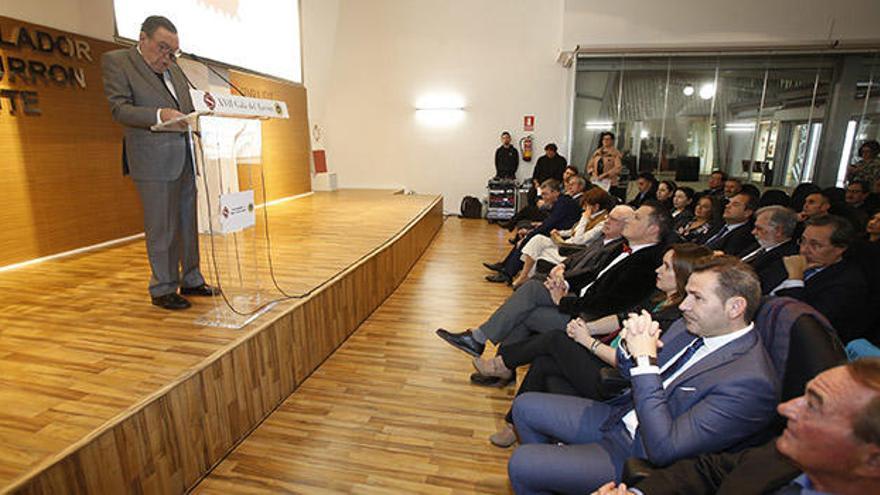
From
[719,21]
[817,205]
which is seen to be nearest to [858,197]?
[817,205]

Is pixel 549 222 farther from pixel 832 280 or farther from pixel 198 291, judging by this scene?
pixel 198 291

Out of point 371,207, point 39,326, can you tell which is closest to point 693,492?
point 39,326

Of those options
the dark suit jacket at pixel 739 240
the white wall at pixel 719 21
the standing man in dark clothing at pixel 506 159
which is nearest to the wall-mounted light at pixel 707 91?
the white wall at pixel 719 21

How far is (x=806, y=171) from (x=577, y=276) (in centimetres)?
746

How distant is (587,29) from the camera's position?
7.02m

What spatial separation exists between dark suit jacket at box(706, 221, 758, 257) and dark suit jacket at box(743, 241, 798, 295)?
602mm

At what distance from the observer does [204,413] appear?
1976mm

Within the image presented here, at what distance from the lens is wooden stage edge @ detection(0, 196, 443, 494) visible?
4.88 ft

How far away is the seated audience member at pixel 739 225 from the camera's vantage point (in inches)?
Result: 132

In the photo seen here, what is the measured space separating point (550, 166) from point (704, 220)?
3.86 m

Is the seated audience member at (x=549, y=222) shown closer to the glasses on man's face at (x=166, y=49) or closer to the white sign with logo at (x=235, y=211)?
the white sign with logo at (x=235, y=211)

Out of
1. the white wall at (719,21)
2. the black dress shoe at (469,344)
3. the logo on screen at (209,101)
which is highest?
the white wall at (719,21)

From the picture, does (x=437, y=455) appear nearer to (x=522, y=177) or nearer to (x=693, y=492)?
(x=693, y=492)

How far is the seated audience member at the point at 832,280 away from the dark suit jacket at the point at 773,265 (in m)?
0.13
